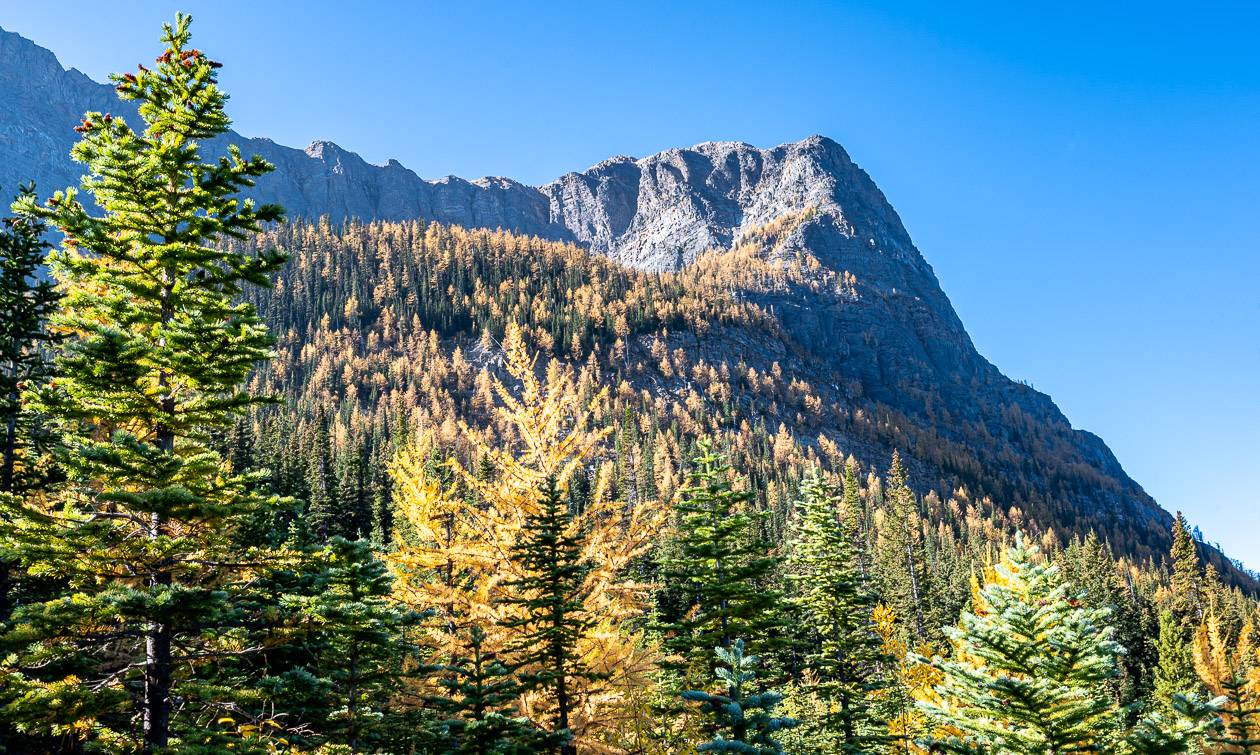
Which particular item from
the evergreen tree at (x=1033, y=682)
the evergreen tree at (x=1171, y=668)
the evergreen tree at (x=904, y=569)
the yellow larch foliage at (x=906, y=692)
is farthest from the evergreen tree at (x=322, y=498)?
the evergreen tree at (x=1171, y=668)

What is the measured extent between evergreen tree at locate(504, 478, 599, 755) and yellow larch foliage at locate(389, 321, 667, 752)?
0.29m

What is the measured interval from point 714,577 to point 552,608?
331 inches

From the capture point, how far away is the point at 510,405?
1530 centimetres

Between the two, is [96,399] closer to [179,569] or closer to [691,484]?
[179,569]

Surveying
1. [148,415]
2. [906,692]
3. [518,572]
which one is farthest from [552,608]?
[906,692]

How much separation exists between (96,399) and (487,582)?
7.44 m

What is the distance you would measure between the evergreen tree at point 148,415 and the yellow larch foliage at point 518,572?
4.34 metres

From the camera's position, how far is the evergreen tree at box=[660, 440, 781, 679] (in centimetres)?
1934

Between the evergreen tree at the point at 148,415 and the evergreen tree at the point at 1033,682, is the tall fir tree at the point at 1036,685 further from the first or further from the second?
the evergreen tree at the point at 148,415

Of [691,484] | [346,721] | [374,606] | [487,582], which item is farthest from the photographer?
[691,484]

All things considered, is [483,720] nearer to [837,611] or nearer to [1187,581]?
[837,611]

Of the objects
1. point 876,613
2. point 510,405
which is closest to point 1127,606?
point 876,613

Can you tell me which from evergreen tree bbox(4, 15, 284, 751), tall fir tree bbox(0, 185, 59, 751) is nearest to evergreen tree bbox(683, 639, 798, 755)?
evergreen tree bbox(4, 15, 284, 751)

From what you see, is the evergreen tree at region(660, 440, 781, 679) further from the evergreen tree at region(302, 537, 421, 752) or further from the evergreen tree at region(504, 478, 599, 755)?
the evergreen tree at region(302, 537, 421, 752)
